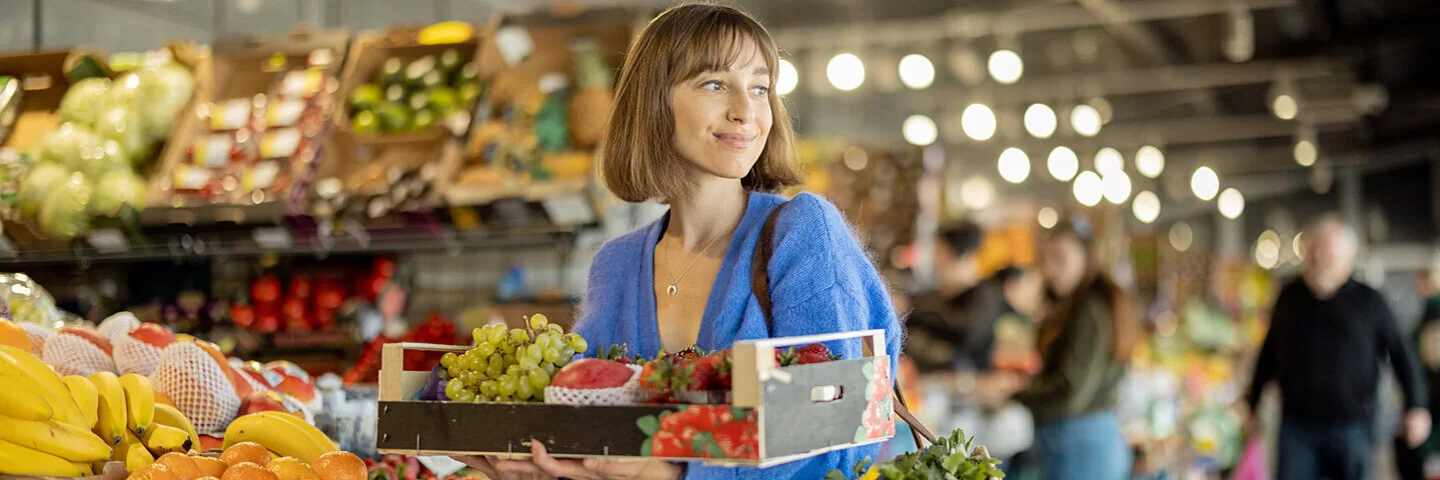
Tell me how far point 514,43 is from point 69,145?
1.71m

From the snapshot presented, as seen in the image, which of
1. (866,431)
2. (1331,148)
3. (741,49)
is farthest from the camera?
(1331,148)

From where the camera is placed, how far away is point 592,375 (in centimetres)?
189

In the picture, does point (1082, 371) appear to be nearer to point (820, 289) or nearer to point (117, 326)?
point (117, 326)

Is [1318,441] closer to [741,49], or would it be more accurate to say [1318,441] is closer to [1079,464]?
[1079,464]

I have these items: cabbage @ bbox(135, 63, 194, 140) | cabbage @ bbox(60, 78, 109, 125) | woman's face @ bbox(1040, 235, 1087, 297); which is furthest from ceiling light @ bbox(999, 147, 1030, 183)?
cabbage @ bbox(60, 78, 109, 125)

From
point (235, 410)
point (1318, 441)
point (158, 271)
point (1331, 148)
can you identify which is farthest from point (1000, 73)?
point (1331, 148)

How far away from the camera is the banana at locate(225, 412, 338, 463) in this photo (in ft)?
8.52

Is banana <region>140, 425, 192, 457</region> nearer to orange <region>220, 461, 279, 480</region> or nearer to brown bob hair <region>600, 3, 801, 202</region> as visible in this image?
orange <region>220, 461, 279, 480</region>

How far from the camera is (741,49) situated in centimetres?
220

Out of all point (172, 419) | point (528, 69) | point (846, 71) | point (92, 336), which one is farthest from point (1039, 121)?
point (172, 419)

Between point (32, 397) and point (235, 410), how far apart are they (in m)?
0.65

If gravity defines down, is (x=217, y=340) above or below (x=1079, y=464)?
above

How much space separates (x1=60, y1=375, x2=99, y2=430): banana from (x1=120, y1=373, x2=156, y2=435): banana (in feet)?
0.26

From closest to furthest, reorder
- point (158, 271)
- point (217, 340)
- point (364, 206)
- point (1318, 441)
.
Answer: point (364, 206), point (217, 340), point (158, 271), point (1318, 441)
